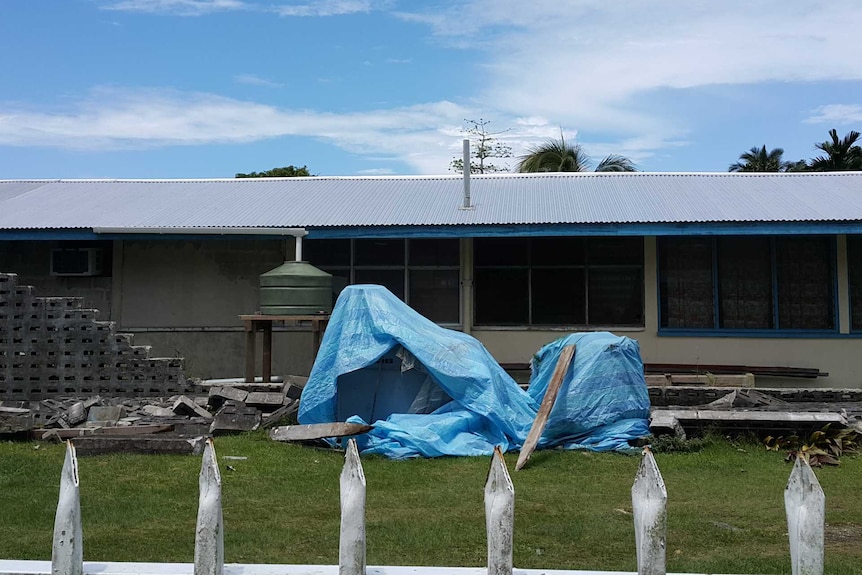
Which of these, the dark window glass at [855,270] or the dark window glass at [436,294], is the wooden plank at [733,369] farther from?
the dark window glass at [436,294]

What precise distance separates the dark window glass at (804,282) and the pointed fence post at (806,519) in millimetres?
11780

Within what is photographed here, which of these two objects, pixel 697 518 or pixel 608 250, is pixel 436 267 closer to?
pixel 608 250

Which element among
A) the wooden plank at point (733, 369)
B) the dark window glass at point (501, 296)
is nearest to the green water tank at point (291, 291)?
the dark window glass at point (501, 296)

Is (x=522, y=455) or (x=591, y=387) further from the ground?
(x=591, y=387)

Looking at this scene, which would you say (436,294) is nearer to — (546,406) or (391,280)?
(391,280)

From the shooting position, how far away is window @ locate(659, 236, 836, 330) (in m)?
14.5

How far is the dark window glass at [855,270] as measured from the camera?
14.4 meters

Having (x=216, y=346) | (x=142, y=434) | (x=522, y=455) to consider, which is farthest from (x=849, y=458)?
(x=216, y=346)

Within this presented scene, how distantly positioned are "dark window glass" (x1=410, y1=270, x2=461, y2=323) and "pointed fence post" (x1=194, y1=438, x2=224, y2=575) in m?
11.7

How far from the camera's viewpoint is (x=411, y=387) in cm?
1041

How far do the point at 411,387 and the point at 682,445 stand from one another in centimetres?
304

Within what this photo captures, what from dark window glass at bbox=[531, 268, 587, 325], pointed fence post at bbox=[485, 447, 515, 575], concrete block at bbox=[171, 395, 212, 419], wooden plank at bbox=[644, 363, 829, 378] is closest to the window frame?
wooden plank at bbox=[644, 363, 829, 378]

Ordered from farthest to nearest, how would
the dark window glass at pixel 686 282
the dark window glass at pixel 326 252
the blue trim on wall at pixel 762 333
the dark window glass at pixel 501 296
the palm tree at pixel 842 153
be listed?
the palm tree at pixel 842 153 → the dark window glass at pixel 326 252 → the dark window glass at pixel 501 296 → the dark window glass at pixel 686 282 → the blue trim on wall at pixel 762 333

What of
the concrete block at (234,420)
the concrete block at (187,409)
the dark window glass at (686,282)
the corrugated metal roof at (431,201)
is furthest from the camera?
the dark window glass at (686,282)
